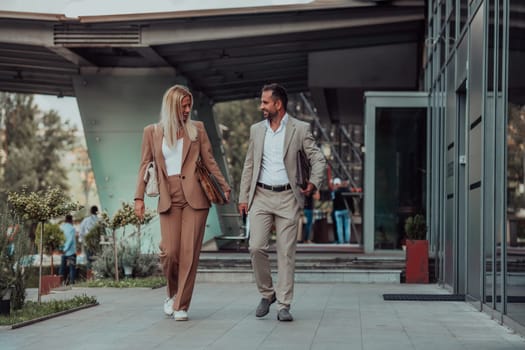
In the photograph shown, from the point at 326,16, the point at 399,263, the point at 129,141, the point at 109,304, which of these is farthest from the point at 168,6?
the point at 109,304

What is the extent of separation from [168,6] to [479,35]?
1017 cm

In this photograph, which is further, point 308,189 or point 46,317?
point 46,317

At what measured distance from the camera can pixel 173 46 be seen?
21.5 m

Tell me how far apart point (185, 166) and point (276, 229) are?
3.22 ft

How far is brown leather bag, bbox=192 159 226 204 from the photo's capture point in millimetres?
9016

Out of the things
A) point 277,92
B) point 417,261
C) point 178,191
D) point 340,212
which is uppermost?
point 277,92

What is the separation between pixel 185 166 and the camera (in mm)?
9062

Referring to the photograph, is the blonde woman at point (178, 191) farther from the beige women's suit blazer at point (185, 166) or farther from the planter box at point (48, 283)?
the planter box at point (48, 283)

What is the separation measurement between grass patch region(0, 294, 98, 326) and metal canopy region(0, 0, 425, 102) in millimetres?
9725

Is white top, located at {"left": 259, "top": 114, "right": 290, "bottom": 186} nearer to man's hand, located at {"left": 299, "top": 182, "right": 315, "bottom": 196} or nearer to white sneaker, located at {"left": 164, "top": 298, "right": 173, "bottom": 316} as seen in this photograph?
man's hand, located at {"left": 299, "top": 182, "right": 315, "bottom": 196}

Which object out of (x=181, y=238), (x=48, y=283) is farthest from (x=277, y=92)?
(x=48, y=283)

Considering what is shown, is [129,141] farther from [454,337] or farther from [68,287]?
[454,337]

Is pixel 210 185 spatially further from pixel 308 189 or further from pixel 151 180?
pixel 308 189

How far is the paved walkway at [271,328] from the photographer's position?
7219 mm
